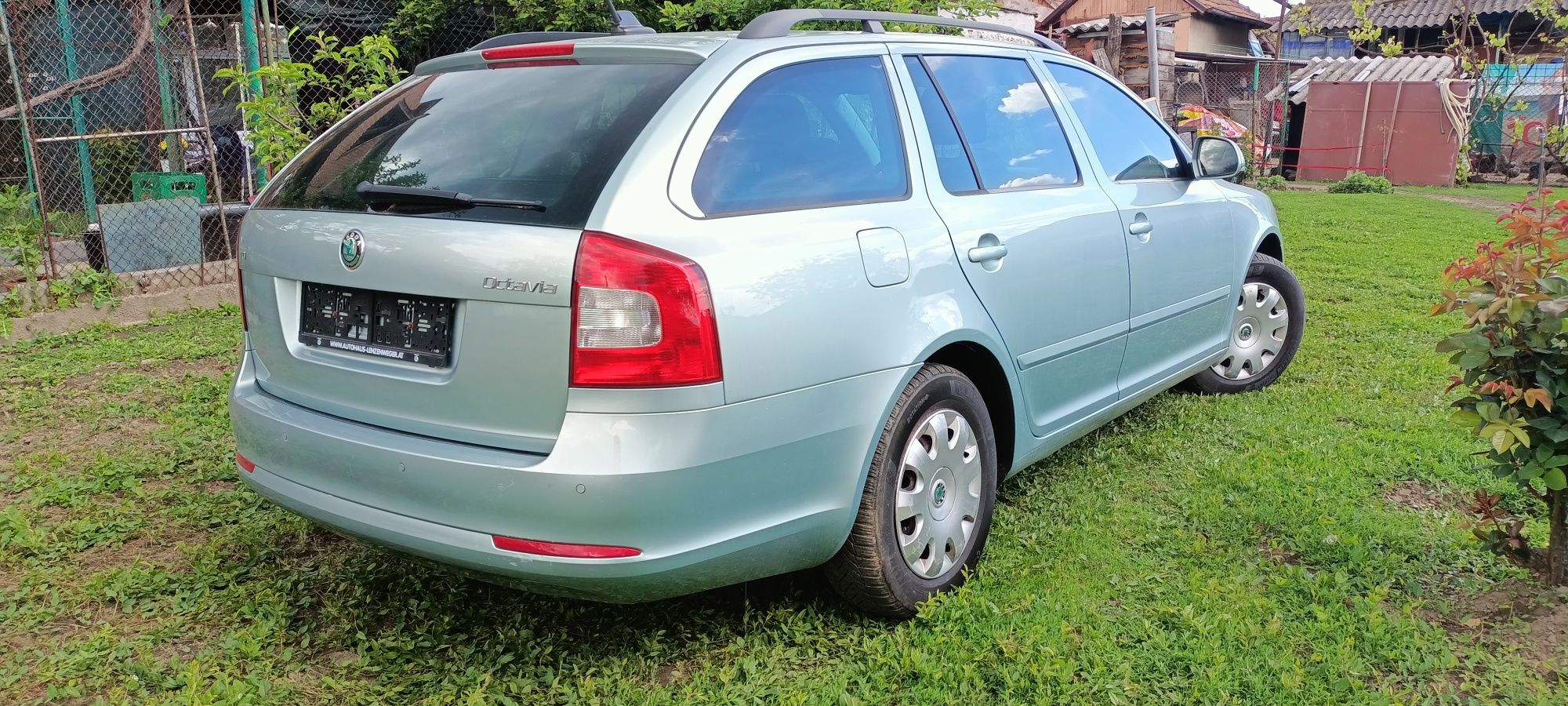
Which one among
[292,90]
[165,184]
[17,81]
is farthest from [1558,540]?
[165,184]

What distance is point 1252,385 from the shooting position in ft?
16.9

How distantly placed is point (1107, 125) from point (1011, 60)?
1.91 ft

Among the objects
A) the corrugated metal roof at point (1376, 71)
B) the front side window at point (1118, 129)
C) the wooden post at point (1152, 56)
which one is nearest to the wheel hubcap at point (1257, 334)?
the front side window at point (1118, 129)

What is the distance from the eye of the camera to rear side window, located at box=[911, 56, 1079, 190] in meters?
3.44

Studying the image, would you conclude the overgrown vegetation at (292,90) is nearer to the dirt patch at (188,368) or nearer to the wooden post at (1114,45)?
the dirt patch at (188,368)

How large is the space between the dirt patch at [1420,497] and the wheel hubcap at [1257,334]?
1.26 meters

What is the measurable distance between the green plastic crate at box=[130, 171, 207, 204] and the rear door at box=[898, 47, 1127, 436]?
23.8ft

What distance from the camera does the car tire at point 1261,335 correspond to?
201 inches

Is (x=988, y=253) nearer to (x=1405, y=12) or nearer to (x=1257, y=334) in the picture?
(x=1257, y=334)

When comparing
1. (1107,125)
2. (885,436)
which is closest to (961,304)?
(885,436)

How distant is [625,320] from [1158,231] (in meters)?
2.48

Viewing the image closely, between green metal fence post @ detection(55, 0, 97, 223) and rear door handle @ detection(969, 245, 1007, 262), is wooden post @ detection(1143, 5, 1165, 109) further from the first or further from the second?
green metal fence post @ detection(55, 0, 97, 223)

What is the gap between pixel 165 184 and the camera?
8.75 m

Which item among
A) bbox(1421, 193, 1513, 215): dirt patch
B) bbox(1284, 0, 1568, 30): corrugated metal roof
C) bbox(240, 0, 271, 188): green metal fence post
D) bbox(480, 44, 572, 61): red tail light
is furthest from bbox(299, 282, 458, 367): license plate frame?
bbox(1284, 0, 1568, 30): corrugated metal roof
